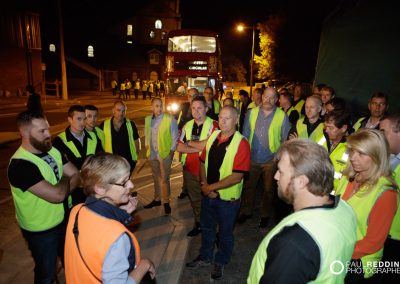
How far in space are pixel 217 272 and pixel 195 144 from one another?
5.81 feet

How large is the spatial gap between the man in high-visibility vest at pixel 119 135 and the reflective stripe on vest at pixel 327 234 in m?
3.68

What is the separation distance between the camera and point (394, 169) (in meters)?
2.73

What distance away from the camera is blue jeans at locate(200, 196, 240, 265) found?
362cm

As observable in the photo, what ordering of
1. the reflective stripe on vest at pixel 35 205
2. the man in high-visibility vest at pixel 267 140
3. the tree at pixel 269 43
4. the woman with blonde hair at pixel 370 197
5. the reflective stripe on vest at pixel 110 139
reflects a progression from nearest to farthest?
1. the woman with blonde hair at pixel 370 197
2. the reflective stripe on vest at pixel 35 205
3. the reflective stripe on vest at pixel 110 139
4. the man in high-visibility vest at pixel 267 140
5. the tree at pixel 269 43

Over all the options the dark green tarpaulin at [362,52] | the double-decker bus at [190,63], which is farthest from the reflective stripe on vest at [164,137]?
the double-decker bus at [190,63]

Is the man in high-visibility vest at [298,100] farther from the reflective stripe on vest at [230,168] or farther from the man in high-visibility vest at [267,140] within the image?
the reflective stripe on vest at [230,168]

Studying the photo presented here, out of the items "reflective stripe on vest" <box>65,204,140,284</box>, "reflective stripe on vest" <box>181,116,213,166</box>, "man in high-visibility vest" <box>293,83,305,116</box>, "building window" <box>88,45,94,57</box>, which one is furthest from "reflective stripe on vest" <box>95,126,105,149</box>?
"building window" <box>88,45,94,57</box>

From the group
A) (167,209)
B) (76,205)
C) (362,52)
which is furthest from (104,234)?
(362,52)

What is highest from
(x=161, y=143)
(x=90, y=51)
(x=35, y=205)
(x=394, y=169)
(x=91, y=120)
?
(x=90, y=51)

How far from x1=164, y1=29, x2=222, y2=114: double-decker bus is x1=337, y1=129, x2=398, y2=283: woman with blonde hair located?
13705 millimetres

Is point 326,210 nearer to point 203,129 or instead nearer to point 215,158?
point 215,158

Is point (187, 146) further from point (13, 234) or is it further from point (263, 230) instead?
point (13, 234)

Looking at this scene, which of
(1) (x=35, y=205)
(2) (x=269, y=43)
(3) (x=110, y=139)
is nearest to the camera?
(1) (x=35, y=205)

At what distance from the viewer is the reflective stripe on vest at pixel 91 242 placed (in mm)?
1667
